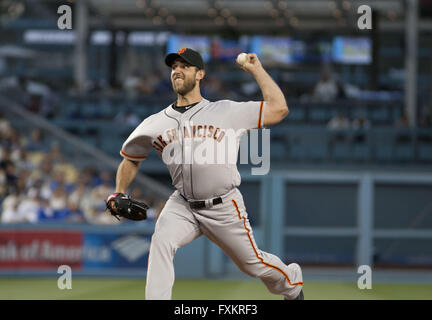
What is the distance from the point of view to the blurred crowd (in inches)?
419

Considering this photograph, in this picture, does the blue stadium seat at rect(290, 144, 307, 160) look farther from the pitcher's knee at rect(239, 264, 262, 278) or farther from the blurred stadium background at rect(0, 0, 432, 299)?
the pitcher's knee at rect(239, 264, 262, 278)

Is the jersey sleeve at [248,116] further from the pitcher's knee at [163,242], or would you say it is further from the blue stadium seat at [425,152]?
the blue stadium seat at [425,152]

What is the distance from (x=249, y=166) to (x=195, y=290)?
530cm

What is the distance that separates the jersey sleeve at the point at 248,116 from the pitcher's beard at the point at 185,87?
1.15 ft

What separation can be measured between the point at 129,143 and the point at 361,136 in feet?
34.8

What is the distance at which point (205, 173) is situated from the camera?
5.08 metres

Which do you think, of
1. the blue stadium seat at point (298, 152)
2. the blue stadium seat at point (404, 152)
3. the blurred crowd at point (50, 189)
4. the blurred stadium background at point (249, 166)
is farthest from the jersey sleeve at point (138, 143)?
the blue stadium seat at point (404, 152)

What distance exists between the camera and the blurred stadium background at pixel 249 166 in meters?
10.0

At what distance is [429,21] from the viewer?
22.0 metres

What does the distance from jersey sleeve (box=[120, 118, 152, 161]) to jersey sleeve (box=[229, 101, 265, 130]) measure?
2.16 feet

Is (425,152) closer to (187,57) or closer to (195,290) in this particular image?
(195,290)

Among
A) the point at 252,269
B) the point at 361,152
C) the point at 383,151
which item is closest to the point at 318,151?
the point at 361,152

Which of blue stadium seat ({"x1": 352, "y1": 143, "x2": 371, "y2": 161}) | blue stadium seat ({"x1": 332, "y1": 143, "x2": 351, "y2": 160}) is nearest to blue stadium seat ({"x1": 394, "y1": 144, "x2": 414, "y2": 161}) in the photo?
blue stadium seat ({"x1": 352, "y1": 143, "x2": 371, "y2": 161})

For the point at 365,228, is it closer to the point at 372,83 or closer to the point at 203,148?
the point at 203,148
